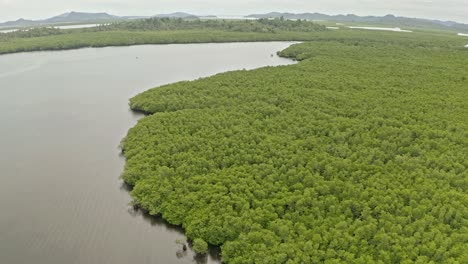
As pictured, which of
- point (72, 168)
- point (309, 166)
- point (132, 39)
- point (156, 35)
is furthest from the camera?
point (156, 35)

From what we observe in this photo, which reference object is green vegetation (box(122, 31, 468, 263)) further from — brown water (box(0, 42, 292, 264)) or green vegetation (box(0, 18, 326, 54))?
green vegetation (box(0, 18, 326, 54))

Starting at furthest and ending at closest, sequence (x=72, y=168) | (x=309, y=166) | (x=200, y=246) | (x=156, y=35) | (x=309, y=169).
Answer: (x=156, y=35), (x=72, y=168), (x=309, y=166), (x=309, y=169), (x=200, y=246)

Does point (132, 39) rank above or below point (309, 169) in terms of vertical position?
above

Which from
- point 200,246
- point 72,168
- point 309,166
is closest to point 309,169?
point 309,166

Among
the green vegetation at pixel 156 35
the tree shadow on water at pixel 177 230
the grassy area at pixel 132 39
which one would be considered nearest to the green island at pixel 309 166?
the tree shadow on water at pixel 177 230

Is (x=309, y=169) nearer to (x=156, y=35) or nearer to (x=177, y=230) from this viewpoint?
(x=177, y=230)

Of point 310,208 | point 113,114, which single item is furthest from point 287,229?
point 113,114

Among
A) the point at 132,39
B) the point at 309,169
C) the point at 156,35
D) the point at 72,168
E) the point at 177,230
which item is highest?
the point at 156,35

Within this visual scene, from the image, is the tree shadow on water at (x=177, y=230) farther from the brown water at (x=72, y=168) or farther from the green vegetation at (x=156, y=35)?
the green vegetation at (x=156, y=35)
